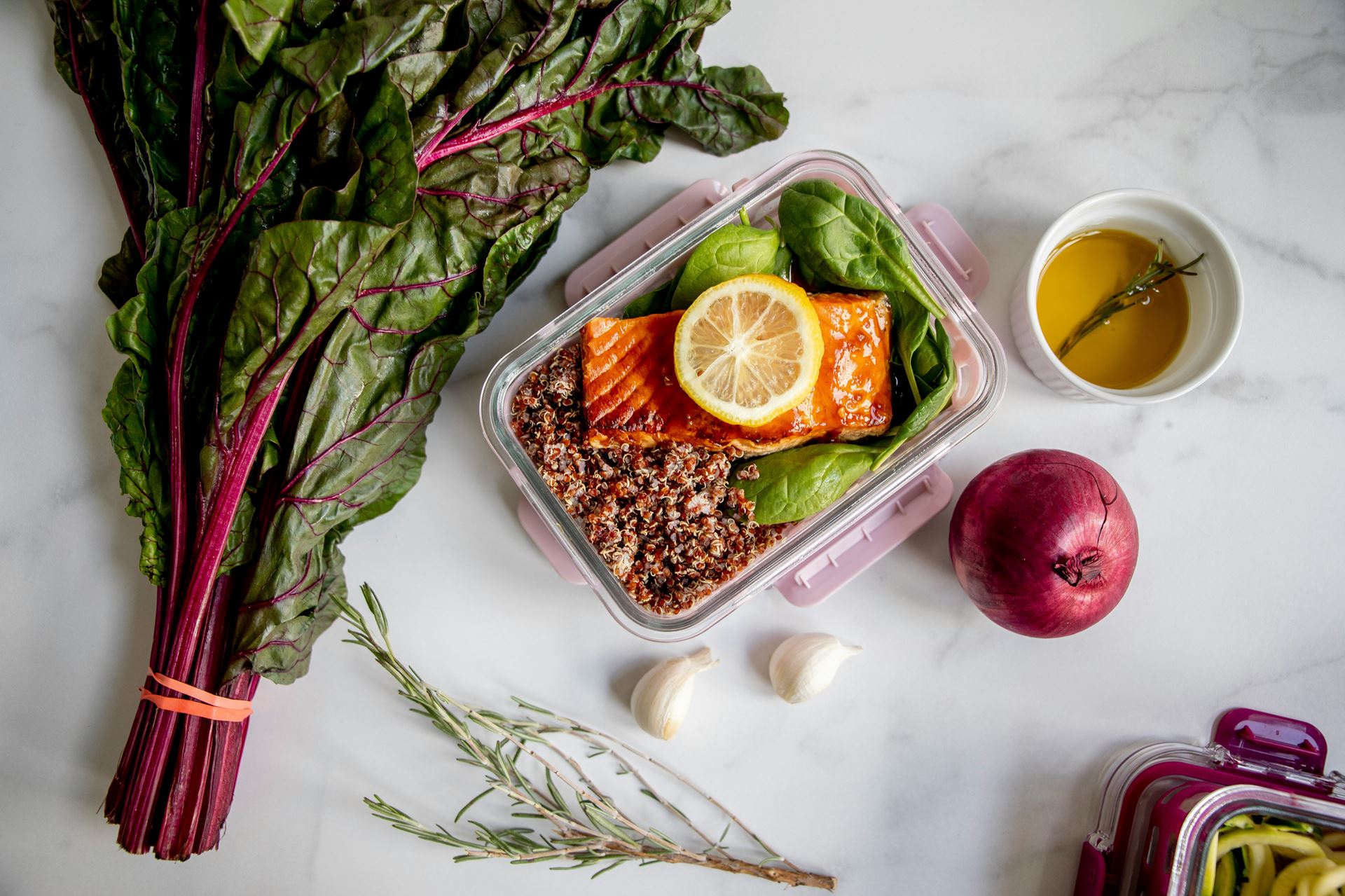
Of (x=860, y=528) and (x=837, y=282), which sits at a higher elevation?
(x=837, y=282)

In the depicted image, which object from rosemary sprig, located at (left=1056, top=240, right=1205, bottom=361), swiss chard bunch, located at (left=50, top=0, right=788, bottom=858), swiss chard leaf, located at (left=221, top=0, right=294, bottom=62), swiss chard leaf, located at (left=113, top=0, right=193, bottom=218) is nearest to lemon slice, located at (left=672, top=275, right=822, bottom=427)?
swiss chard bunch, located at (left=50, top=0, right=788, bottom=858)

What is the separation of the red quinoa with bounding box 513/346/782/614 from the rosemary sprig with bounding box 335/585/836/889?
0.34 metres

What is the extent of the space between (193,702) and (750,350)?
1154 millimetres

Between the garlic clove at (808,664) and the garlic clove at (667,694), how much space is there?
0.46 ft

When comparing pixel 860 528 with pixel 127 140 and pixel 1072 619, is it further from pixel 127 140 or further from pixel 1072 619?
pixel 127 140

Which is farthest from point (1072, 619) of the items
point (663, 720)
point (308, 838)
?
point (308, 838)

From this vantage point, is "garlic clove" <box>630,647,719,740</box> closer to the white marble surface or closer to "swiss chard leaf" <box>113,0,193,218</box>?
the white marble surface

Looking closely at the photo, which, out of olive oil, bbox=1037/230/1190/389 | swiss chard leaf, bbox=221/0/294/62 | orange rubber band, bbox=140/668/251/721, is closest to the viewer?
swiss chard leaf, bbox=221/0/294/62

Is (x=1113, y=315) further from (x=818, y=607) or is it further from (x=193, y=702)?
(x=193, y=702)

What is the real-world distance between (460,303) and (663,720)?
2.81 ft

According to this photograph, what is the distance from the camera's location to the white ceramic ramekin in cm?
144

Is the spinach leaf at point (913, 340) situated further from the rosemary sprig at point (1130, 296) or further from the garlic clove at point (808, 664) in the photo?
the garlic clove at point (808, 664)

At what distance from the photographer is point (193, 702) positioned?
4.70ft

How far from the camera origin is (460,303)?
1.42 meters
